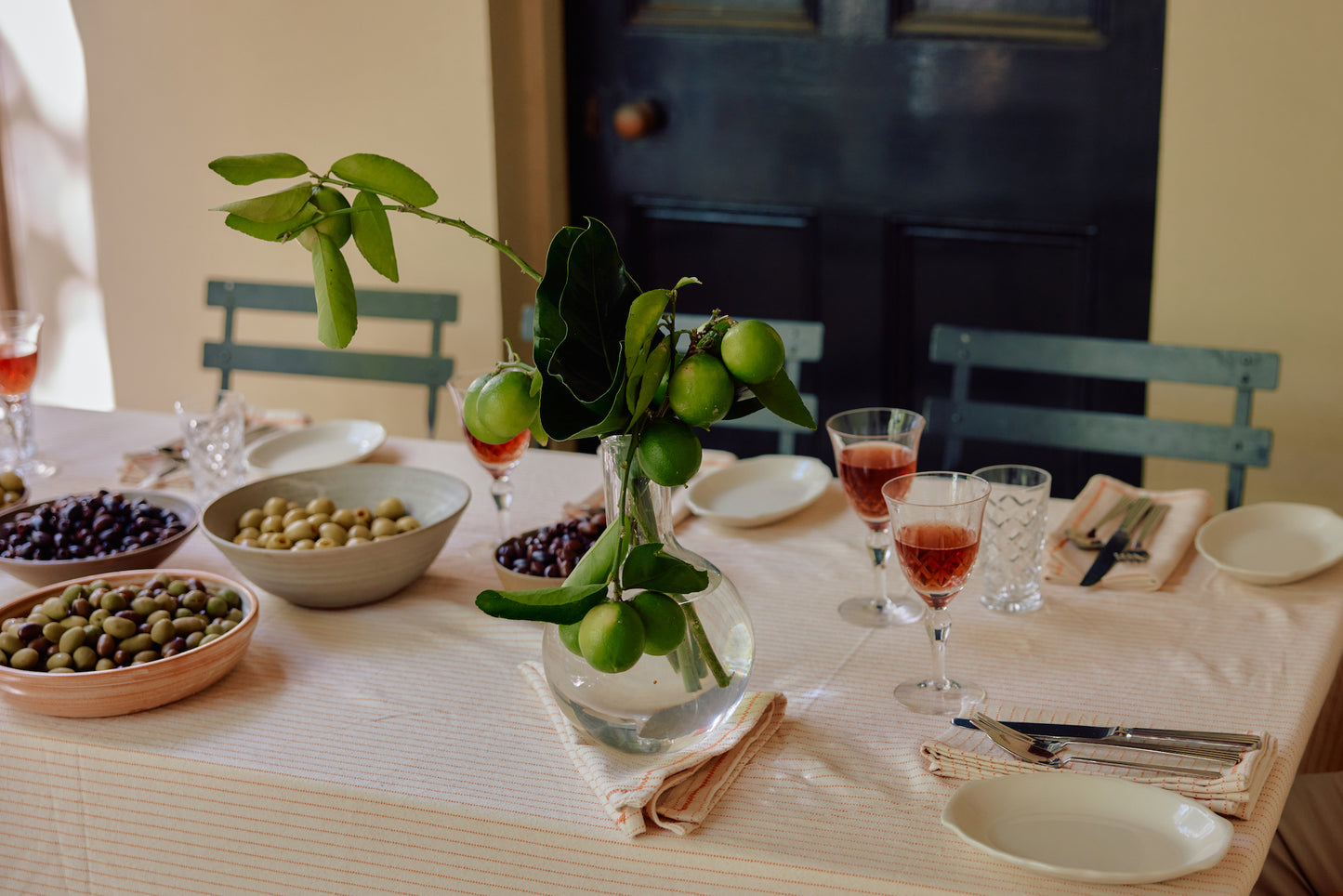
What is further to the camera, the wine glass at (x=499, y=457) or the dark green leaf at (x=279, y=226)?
the wine glass at (x=499, y=457)

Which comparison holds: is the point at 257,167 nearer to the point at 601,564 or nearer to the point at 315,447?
the point at 601,564

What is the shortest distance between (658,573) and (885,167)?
1.83m

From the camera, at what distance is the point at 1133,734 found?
952 mm

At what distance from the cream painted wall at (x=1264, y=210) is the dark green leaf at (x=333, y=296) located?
1801mm

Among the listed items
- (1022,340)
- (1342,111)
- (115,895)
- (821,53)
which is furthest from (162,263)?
(1342,111)

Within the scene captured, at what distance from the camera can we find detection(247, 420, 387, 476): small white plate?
5.51 ft

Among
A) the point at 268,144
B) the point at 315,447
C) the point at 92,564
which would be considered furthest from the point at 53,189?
the point at 92,564

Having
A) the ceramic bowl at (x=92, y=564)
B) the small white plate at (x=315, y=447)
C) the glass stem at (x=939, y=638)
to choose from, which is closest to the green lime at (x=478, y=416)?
the glass stem at (x=939, y=638)

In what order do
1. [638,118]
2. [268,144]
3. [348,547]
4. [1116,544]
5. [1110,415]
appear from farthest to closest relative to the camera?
[268,144] → [638,118] → [1110,415] → [1116,544] → [348,547]

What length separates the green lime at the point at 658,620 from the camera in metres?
0.86

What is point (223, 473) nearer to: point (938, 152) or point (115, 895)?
point (115, 895)

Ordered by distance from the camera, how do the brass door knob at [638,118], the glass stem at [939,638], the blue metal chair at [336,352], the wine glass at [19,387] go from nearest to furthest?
1. the glass stem at [939,638]
2. the wine glass at [19,387]
3. the blue metal chair at [336,352]
4. the brass door knob at [638,118]

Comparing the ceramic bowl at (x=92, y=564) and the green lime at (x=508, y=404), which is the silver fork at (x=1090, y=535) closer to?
the green lime at (x=508, y=404)

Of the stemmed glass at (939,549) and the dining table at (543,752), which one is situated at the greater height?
the stemmed glass at (939,549)
